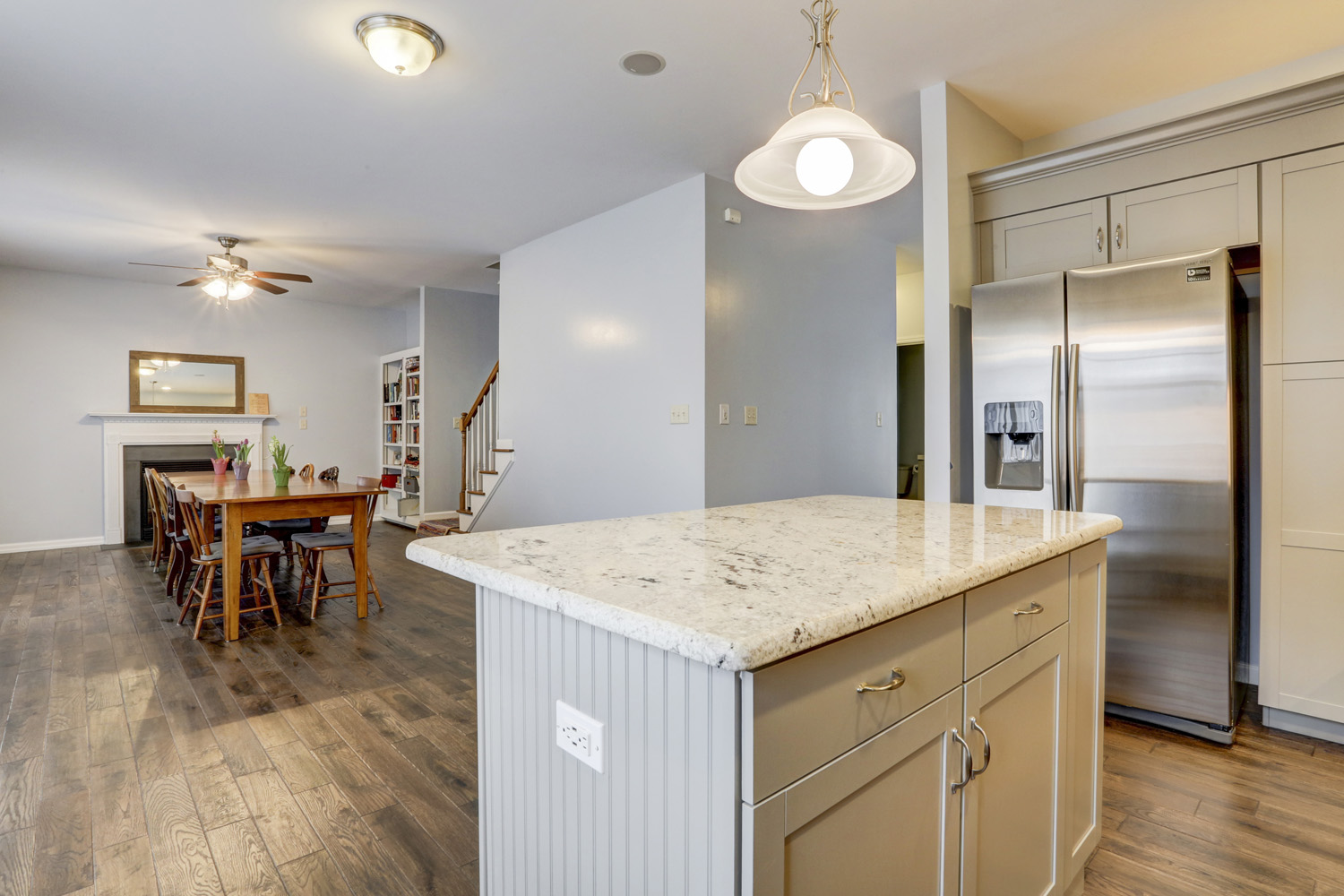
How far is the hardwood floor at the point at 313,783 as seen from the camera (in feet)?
5.62

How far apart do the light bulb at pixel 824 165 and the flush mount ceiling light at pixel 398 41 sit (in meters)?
1.68

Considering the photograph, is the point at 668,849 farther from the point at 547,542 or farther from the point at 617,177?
the point at 617,177

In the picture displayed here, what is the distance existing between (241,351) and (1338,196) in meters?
8.50

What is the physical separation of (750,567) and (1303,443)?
2.58 metres

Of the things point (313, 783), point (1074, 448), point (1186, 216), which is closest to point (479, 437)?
point (313, 783)

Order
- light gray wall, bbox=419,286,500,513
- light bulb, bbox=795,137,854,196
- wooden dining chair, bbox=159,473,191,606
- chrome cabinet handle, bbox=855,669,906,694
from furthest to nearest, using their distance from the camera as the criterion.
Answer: light gray wall, bbox=419,286,500,513 → wooden dining chair, bbox=159,473,191,606 → light bulb, bbox=795,137,854,196 → chrome cabinet handle, bbox=855,669,906,694

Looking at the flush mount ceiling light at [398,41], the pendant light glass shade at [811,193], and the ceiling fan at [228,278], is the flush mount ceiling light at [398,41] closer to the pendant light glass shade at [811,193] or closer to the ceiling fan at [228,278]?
the pendant light glass shade at [811,193]

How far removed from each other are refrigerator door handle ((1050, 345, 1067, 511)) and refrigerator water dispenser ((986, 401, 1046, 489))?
0.04 m

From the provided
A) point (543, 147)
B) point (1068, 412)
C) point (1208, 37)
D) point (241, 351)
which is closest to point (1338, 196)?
point (1208, 37)

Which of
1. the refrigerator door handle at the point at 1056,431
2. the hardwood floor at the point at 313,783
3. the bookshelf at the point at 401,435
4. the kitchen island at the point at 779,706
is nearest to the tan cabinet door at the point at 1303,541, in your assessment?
the hardwood floor at the point at 313,783

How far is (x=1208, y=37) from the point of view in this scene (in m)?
2.60

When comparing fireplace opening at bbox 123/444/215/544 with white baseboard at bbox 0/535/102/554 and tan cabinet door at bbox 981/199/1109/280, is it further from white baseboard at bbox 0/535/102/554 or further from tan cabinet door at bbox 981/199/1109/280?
tan cabinet door at bbox 981/199/1109/280

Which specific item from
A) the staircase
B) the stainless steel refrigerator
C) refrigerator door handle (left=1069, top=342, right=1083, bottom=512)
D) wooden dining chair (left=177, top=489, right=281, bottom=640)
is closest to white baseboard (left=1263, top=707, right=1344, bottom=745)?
the stainless steel refrigerator

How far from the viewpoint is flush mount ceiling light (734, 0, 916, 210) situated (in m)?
1.60
